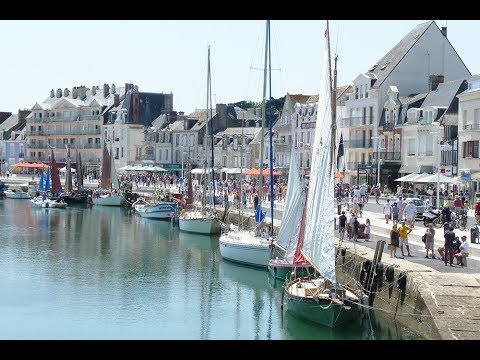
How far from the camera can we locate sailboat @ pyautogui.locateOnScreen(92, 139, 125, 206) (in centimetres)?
6922

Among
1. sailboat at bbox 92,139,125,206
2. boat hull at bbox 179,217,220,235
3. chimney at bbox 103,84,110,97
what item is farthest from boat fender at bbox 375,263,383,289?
chimney at bbox 103,84,110,97

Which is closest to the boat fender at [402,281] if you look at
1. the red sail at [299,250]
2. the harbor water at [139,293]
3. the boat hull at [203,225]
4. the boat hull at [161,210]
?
the harbor water at [139,293]

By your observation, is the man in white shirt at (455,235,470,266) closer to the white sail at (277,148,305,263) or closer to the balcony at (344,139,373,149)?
the white sail at (277,148,305,263)

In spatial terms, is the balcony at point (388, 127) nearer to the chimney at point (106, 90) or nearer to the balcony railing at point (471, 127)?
the balcony railing at point (471, 127)

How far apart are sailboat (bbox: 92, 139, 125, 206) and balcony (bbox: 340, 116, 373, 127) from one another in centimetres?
1996

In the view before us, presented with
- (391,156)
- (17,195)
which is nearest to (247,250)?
(391,156)

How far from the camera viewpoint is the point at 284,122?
7812 cm

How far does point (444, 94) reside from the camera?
53406 mm

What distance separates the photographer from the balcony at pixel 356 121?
61844mm

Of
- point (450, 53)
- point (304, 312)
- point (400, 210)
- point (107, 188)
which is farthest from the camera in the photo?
point (107, 188)

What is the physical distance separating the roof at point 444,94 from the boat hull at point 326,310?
109 ft
